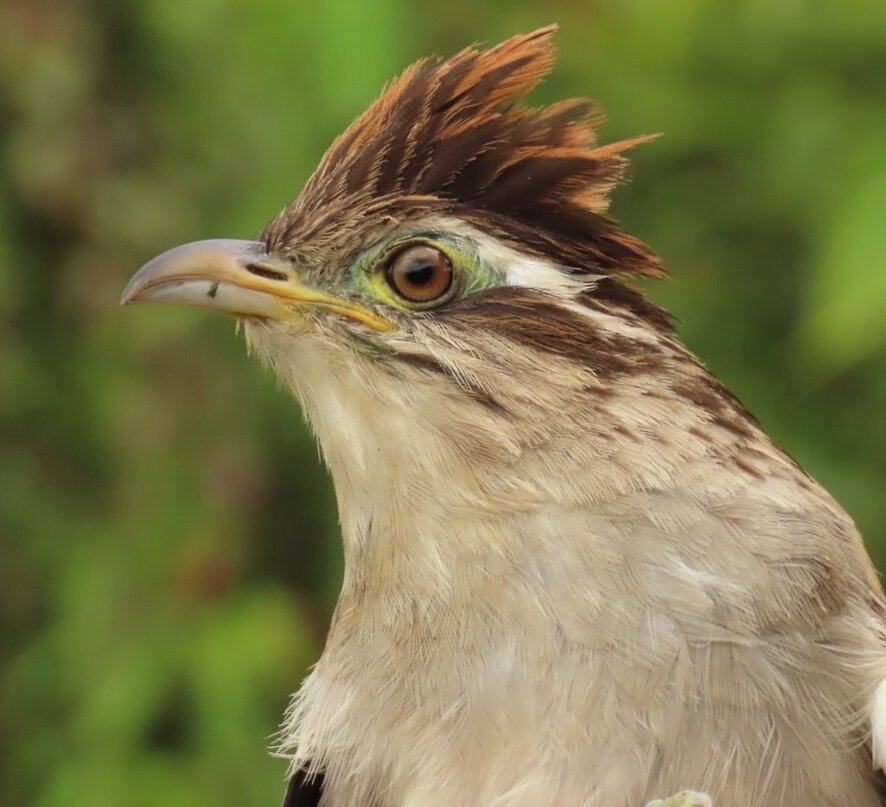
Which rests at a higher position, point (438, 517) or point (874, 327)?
point (438, 517)

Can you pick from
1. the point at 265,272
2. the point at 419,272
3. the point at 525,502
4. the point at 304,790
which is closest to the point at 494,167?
the point at 419,272

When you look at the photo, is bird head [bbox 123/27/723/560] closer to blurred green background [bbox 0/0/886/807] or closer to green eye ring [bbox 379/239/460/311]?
green eye ring [bbox 379/239/460/311]

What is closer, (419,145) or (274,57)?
(419,145)

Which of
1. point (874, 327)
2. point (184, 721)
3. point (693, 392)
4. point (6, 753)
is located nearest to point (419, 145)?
point (693, 392)

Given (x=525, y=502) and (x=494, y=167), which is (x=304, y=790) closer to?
(x=525, y=502)

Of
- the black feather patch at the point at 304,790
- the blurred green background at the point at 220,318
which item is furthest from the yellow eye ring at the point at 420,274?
the blurred green background at the point at 220,318

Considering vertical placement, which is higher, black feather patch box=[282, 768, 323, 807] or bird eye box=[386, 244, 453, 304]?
bird eye box=[386, 244, 453, 304]

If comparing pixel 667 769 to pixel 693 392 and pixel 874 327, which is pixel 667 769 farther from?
pixel 874 327

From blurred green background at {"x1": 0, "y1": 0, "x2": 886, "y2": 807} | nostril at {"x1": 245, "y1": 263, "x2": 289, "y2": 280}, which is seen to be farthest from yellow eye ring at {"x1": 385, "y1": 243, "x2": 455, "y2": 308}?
Answer: blurred green background at {"x1": 0, "y1": 0, "x2": 886, "y2": 807}
